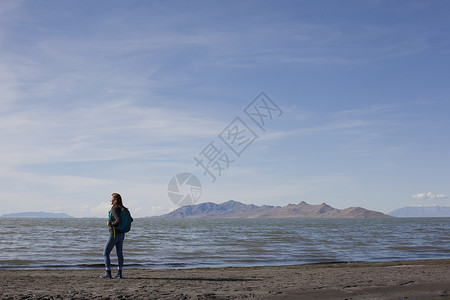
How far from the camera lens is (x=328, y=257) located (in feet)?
65.0

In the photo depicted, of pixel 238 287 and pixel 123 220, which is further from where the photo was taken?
pixel 123 220

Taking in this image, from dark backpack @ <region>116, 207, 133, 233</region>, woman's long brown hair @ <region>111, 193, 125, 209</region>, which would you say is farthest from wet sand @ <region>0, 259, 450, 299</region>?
woman's long brown hair @ <region>111, 193, 125, 209</region>

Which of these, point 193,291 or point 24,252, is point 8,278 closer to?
point 193,291

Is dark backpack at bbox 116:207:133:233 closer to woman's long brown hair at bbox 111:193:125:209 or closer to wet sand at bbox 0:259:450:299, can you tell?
woman's long brown hair at bbox 111:193:125:209

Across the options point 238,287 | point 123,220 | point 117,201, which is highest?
point 117,201

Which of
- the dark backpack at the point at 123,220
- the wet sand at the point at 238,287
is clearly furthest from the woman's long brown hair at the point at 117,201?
the wet sand at the point at 238,287

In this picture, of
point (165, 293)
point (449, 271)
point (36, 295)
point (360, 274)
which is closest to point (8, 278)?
point (36, 295)

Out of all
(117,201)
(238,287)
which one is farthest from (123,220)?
(238,287)

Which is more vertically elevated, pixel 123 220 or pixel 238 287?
pixel 123 220

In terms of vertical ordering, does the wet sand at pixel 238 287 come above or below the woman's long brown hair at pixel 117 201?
below

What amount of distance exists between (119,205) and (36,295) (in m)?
3.02

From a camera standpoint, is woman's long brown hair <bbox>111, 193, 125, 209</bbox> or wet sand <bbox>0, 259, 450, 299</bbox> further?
woman's long brown hair <bbox>111, 193, 125, 209</bbox>

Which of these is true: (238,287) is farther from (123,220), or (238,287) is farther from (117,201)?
(117,201)

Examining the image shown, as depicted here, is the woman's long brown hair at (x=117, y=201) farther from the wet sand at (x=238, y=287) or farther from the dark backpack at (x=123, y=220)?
the wet sand at (x=238, y=287)
